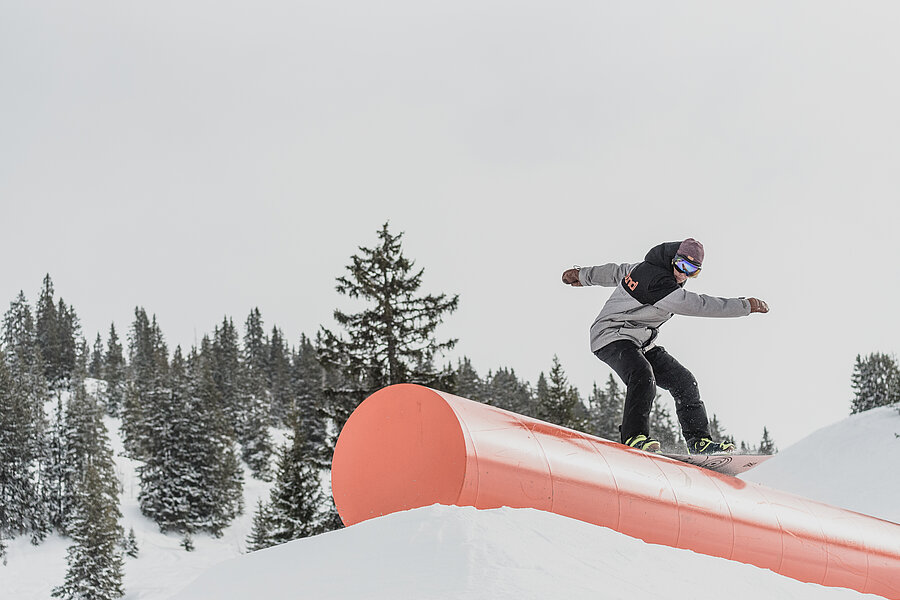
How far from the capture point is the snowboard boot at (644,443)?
6848 millimetres

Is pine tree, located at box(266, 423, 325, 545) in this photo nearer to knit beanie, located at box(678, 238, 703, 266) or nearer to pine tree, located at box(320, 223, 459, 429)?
pine tree, located at box(320, 223, 459, 429)

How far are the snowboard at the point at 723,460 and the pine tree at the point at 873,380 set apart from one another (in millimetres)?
51676

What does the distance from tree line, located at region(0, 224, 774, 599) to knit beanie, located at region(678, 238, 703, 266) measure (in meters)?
2.12

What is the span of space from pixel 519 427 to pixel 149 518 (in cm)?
6171

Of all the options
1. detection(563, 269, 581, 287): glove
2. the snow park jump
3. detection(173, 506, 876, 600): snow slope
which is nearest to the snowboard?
the snow park jump

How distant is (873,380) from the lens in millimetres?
57781

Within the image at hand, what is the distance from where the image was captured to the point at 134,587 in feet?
148

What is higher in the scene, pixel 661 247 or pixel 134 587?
pixel 661 247

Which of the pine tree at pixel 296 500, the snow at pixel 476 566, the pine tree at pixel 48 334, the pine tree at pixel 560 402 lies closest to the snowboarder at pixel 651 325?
the snow at pixel 476 566

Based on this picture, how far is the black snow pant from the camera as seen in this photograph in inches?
270

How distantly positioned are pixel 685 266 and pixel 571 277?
1.26 m

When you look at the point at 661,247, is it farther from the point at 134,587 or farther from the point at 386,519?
the point at 134,587

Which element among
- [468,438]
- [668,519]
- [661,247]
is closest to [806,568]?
[668,519]

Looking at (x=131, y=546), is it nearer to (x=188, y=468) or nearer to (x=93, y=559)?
(x=93, y=559)
